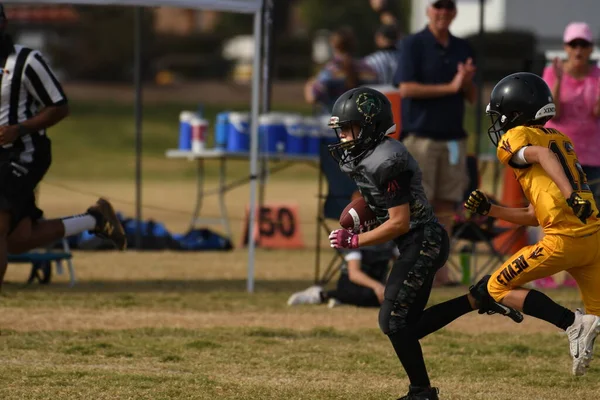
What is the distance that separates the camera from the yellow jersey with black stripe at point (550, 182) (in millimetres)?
6469

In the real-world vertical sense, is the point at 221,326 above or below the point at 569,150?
below

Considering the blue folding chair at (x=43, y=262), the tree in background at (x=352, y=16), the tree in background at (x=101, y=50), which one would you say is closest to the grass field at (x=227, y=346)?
the blue folding chair at (x=43, y=262)

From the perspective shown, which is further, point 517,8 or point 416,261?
point 517,8

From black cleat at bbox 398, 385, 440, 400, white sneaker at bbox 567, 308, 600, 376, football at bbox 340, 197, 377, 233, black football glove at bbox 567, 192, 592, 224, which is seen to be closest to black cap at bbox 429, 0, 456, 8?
football at bbox 340, 197, 377, 233

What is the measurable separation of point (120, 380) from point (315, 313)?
2.80 metres

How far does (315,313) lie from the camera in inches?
374

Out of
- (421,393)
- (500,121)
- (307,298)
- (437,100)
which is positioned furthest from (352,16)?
(421,393)

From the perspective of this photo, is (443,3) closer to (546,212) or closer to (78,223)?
(78,223)

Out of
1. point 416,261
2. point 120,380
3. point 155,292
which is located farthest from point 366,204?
point 155,292

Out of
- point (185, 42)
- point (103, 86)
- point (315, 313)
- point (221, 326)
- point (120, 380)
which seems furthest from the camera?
point (185, 42)

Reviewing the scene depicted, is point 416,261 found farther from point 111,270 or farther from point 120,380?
point 111,270

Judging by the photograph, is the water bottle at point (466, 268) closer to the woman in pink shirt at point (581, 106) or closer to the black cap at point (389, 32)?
the woman in pink shirt at point (581, 106)

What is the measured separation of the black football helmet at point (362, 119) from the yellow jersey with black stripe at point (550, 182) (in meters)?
0.64

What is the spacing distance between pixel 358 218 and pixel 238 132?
20.5ft
